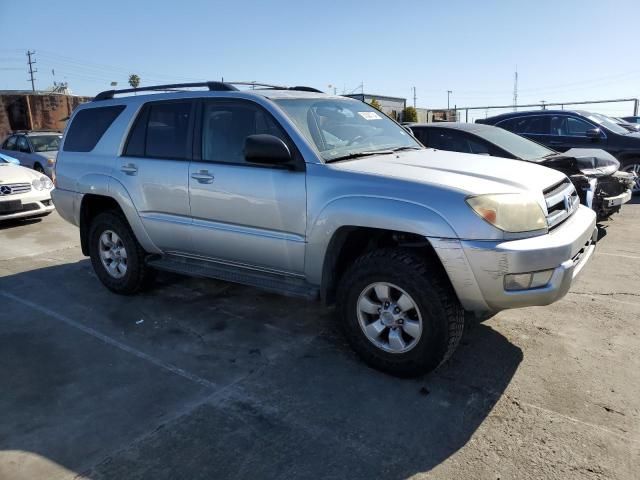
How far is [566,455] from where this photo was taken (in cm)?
265

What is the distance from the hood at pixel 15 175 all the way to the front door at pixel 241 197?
602 centimetres

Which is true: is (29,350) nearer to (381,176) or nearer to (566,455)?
(381,176)

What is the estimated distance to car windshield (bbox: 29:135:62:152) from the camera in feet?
46.6

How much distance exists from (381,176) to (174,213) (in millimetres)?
2048

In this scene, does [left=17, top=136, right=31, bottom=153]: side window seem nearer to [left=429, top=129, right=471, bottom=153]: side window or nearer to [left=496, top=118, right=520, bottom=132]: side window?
[left=429, top=129, right=471, bottom=153]: side window

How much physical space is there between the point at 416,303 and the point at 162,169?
2.60 m

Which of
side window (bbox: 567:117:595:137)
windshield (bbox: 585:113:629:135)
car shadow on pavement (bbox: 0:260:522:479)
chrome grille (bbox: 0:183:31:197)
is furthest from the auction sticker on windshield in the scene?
chrome grille (bbox: 0:183:31:197)

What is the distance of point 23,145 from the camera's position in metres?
14.5

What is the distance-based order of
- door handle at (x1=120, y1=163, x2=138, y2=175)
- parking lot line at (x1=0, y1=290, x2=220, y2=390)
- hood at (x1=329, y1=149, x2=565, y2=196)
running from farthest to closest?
door handle at (x1=120, y1=163, x2=138, y2=175) → parking lot line at (x1=0, y1=290, x2=220, y2=390) → hood at (x1=329, y1=149, x2=565, y2=196)

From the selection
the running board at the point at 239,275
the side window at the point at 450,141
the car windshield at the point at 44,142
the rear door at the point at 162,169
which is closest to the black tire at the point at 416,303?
the running board at the point at 239,275

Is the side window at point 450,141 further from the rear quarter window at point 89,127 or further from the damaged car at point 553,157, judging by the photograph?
the rear quarter window at point 89,127

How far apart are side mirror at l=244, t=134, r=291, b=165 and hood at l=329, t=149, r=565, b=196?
351mm

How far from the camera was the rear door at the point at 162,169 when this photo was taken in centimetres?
446

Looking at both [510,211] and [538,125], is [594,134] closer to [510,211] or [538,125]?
[538,125]
